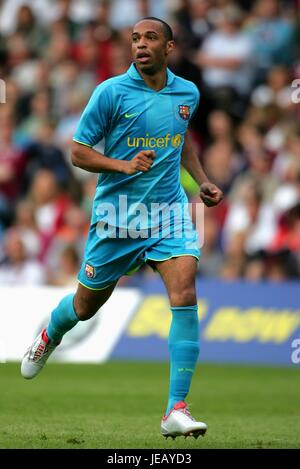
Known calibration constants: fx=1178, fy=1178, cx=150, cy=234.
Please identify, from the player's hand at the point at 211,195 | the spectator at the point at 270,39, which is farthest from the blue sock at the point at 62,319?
the spectator at the point at 270,39

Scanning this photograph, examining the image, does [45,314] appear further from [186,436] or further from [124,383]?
[186,436]

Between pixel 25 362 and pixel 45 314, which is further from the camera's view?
pixel 45 314

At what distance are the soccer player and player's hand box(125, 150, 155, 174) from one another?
0.06 m

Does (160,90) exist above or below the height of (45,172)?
below

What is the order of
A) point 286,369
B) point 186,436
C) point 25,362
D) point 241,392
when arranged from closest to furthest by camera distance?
point 186,436 → point 25,362 → point 241,392 → point 286,369

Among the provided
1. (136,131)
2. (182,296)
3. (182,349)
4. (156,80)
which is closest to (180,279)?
(182,296)

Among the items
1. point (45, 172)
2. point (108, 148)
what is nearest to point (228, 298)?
point (45, 172)

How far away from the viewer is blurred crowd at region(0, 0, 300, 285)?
15133 millimetres

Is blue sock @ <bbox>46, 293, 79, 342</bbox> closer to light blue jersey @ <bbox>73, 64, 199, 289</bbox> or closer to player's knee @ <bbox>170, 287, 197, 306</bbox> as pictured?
light blue jersey @ <bbox>73, 64, 199, 289</bbox>

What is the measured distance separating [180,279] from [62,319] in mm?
1250

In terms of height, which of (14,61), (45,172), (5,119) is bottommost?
(45,172)

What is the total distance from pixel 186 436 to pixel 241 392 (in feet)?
12.6

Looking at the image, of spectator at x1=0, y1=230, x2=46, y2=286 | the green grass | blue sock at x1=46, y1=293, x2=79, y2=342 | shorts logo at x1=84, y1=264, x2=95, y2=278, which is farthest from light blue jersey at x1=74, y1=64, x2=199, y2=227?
spectator at x1=0, y1=230, x2=46, y2=286

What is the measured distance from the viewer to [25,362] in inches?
347
